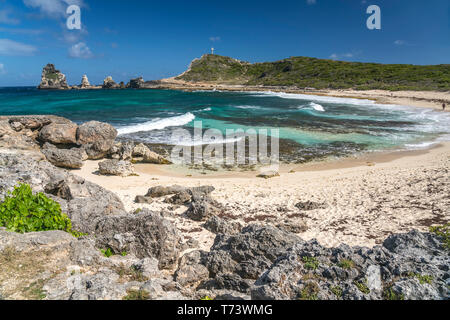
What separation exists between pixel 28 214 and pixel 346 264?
5470 millimetres

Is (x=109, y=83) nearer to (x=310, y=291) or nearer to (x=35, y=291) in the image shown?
(x=35, y=291)

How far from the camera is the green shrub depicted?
4.75 meters

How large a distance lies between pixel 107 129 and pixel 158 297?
51.9ft

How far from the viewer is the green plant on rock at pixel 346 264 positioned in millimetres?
3885

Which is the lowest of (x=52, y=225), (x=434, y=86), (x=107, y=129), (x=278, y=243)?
(x=278, y=243)

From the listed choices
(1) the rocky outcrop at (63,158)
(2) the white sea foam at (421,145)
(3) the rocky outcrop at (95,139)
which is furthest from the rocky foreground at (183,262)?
(2) the white sea foam at (421,145)

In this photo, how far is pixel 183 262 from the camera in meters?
5.75

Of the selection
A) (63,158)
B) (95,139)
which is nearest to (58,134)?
(95,139)

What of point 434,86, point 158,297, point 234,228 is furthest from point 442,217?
point 434,86

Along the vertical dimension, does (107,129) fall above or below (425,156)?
above

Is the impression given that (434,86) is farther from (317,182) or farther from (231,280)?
(231,280)

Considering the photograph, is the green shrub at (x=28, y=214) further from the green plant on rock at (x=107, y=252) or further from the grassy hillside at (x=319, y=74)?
the grassy hillside at (x=319, y=74)

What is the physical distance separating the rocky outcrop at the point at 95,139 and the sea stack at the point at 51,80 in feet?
411
